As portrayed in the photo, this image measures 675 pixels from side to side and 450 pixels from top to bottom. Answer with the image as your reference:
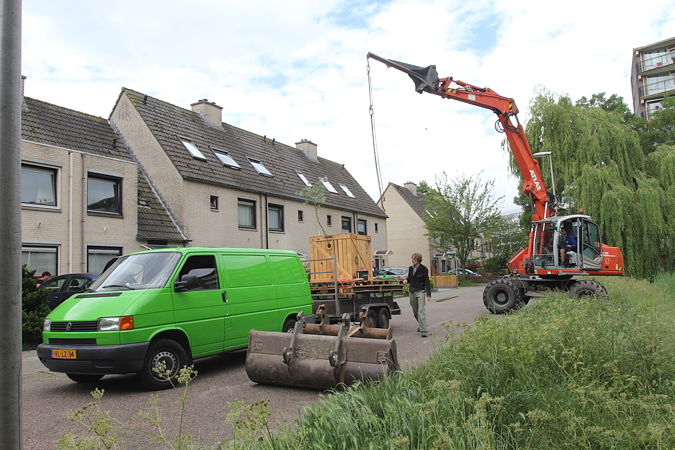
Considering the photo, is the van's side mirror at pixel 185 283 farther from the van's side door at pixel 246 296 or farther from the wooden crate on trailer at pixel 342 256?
the wooden crate on trailer at pixel 342 256

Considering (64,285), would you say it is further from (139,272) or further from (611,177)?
(611,177)

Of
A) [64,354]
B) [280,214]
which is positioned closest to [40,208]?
[64,354]

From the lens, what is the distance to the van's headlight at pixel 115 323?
21.1 ft

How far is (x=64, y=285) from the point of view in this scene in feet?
43.8

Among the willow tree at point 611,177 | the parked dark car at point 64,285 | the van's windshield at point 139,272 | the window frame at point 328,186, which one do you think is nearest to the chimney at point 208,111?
the window frame at point 328,186

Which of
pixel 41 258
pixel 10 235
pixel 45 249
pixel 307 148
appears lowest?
pixel 10 235

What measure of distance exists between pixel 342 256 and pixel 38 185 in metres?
9.49

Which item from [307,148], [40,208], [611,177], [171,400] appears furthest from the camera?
[307,148]

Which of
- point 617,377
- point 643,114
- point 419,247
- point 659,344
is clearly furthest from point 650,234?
point 643,114

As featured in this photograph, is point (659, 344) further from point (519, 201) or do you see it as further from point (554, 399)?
point (519, 201)

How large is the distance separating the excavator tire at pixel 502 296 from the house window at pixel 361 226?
16717 mm

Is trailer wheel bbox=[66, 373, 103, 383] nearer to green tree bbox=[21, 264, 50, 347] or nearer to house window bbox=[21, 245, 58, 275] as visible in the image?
green tree bbox=[21, 264, 50, 347]

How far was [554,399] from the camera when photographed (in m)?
4.16

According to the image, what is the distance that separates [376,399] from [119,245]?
14960 mm
